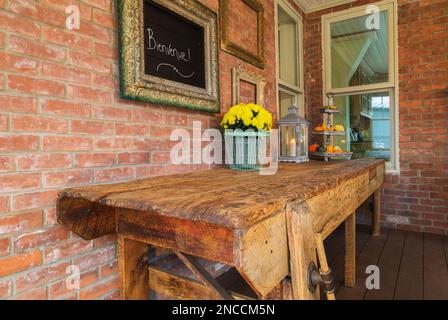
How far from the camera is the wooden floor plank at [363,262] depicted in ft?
6.24

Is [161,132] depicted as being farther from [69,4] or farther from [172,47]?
[69,4]

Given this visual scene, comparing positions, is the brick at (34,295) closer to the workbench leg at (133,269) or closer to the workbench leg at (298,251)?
the workbench leg at (133,269)

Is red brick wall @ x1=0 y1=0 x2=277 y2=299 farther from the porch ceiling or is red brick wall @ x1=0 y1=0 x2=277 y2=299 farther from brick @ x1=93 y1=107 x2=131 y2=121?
the porch ceiling

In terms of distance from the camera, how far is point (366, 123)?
3.58m

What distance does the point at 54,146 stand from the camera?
1.12 metres

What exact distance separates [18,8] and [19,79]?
252mm

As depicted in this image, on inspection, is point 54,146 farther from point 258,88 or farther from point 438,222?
point 438,222

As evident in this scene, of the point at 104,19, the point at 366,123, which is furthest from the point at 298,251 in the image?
the point at 366,123

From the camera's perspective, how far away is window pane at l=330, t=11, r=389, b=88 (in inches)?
134

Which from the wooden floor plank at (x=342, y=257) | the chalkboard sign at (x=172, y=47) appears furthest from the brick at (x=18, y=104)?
the wooden floor plank at (x=342, y=257)

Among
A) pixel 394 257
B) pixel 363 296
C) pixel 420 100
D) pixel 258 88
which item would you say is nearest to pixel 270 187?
pixel 363 296

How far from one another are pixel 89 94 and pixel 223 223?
0.92 metres

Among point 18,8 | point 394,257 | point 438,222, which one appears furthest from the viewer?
point 438,222

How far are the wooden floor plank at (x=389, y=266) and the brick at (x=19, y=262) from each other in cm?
187
